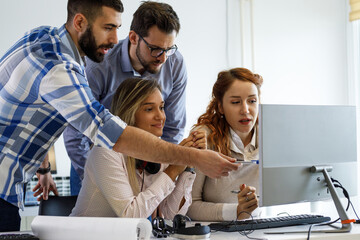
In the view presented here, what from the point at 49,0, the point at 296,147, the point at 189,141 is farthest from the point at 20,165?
the point at 49,0

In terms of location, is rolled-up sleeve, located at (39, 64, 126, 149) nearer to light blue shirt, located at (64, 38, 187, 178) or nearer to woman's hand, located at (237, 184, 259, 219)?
woman's hand, located at (237, 184, 259, 219)

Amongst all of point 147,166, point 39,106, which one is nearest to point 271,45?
point 147,166

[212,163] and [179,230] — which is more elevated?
[212,163]

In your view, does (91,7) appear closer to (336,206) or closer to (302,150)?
(302,150)

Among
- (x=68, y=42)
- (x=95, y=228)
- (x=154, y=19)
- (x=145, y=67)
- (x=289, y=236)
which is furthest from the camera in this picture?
(x=145, y=67)

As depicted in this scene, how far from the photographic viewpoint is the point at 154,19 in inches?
90.4

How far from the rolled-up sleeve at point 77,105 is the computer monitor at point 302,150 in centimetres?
50

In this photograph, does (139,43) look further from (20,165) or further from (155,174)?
(20,165)

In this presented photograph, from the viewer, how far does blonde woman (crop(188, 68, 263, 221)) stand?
2.14 meters

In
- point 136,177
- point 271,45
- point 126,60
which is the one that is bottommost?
point 136,177

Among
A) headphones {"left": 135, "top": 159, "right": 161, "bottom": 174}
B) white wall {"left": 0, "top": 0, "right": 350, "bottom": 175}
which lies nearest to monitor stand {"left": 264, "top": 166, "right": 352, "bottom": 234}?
headphones {"left": 135, "top": 159, "right": 161, "bottom": 174}

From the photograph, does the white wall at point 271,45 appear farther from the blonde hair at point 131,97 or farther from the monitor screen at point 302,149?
the monitor screen at point 302,149

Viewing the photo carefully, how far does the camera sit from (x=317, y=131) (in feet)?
5.49

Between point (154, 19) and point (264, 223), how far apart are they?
112 centimetres
